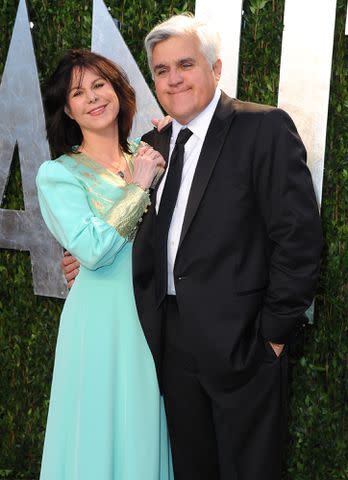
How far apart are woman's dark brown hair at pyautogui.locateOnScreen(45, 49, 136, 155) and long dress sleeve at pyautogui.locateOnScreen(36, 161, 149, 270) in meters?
0.22

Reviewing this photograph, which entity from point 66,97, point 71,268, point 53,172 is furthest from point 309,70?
point 71,268

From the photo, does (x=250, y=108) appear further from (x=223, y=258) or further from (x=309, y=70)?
(x=309, y=70)

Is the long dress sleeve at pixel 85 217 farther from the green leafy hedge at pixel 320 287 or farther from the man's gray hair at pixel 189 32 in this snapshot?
the green leafy hedge at pixel 320 287

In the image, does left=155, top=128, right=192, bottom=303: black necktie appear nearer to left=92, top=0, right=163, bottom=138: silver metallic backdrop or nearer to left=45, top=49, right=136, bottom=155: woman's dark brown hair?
left=45, top=49, right=136, bottom=155: woman's dark brown hair

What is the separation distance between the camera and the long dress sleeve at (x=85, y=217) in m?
2.41

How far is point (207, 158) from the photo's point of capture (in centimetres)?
224

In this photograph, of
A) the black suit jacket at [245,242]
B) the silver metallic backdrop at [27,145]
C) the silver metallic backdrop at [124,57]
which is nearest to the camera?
the black suit jacket at [245,242]

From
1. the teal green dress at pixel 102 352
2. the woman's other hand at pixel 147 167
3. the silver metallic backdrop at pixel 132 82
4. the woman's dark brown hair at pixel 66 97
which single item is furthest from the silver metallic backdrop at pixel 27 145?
the woman's other hand at pixel 147 167

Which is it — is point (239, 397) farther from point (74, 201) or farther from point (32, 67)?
point (32, 67)

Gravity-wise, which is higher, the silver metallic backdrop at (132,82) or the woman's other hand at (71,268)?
the silver metallic backdrop at (132,82)

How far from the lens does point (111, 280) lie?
2.52 meters

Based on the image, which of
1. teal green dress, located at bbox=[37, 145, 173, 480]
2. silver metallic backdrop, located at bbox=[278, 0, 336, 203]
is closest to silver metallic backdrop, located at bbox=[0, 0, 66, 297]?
teal green dress, located at bbox=[37, 145, 173, 480]

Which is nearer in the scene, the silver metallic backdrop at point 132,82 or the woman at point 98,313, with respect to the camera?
the woman at point 98,313

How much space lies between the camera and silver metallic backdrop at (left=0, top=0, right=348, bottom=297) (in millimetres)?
2936
